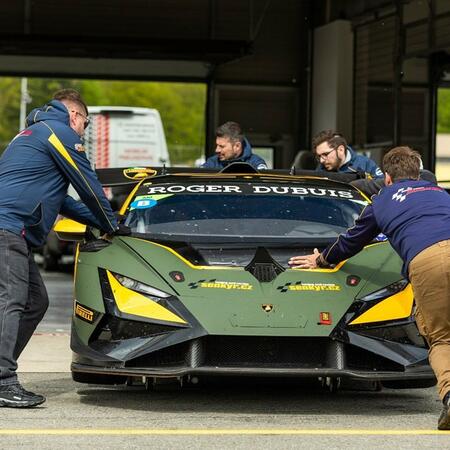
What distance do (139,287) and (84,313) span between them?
39 centimetres

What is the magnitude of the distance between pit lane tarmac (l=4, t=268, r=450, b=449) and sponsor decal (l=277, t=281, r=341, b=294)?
714mm

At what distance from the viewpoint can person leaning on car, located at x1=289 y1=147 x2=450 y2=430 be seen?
21.2ft

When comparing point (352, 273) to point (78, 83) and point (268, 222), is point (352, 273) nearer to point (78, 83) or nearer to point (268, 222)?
point (268, 222)

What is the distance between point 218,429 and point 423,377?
1.26 metres

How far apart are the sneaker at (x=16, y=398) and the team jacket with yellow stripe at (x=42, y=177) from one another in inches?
35.0

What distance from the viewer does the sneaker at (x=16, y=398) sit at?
687 cm

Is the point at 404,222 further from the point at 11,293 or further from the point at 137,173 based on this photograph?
the point at 137,173

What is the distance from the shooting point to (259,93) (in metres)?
22.9

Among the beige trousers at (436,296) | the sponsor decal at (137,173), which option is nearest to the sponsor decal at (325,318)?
the beige trousers at (436,296)

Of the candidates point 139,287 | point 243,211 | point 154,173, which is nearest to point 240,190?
point 243,211

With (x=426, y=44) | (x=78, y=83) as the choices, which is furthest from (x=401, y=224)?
(x=78, y=83)

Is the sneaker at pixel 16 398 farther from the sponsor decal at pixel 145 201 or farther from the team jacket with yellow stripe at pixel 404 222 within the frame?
the team jacket with yellow stripe at pixel 404 222

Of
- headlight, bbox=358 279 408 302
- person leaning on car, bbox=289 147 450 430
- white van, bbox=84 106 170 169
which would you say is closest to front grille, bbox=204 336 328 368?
headlight, bbox=358 279 408 302

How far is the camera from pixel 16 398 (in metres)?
6.88
